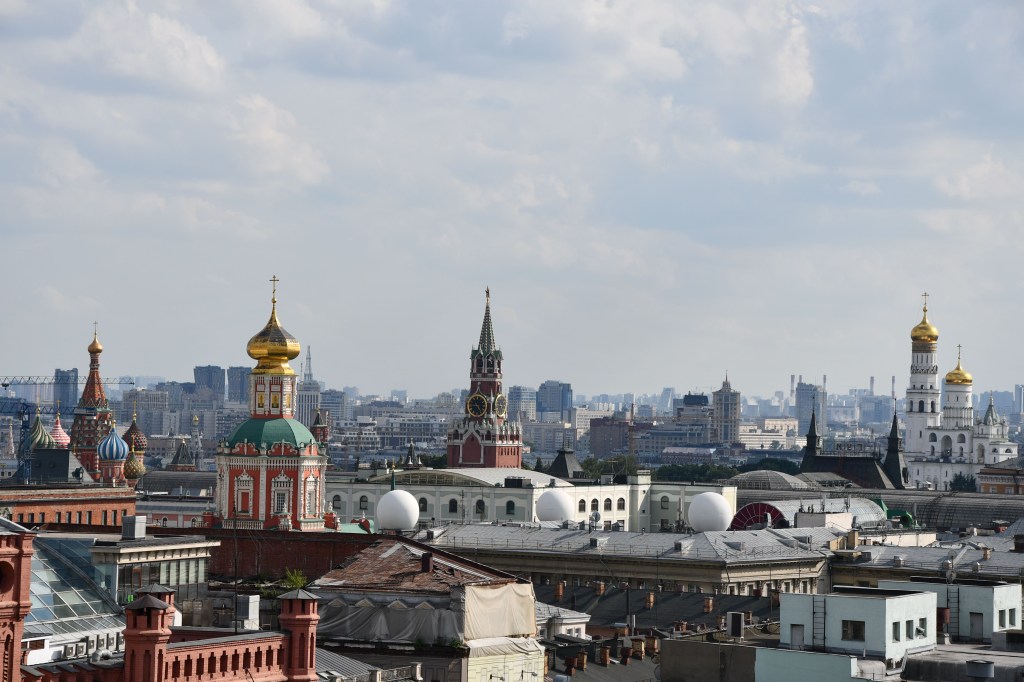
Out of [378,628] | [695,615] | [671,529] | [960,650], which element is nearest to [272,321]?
[671,529]

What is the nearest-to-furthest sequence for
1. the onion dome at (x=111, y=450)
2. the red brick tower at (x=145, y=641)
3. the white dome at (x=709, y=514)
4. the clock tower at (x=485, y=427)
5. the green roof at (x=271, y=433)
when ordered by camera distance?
the red brick tower at (x=145, y=641)
the white dome at (x=709, y=514)
the green roof at (x=271, y=433)
the onion dome at (x=111, y=450)
the clock tower at (x=485, y=427)

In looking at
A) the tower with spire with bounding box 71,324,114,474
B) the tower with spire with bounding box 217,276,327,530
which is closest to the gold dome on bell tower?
the tower with spire with bounding box 217,276,327,530

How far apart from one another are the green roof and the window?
2192 inches

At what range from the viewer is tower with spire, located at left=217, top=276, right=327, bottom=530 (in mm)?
99938

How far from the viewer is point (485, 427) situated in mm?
179500

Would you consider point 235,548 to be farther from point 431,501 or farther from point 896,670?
point 431,501

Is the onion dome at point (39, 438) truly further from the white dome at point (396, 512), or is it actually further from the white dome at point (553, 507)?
the white dome at point (396, 512)

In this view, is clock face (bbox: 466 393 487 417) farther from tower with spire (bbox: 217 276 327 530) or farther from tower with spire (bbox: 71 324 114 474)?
tower with spire (bbox: 217 276 327 530)

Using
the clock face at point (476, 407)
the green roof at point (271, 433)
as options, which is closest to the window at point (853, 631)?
the green roof at point (271, 433)

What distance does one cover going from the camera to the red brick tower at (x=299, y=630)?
4241 cm

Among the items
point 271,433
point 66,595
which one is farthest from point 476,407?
point 66,595

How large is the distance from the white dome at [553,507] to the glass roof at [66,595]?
2261 inches

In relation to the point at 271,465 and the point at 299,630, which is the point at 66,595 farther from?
the point at 271,465

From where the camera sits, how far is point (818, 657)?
4556 cm
